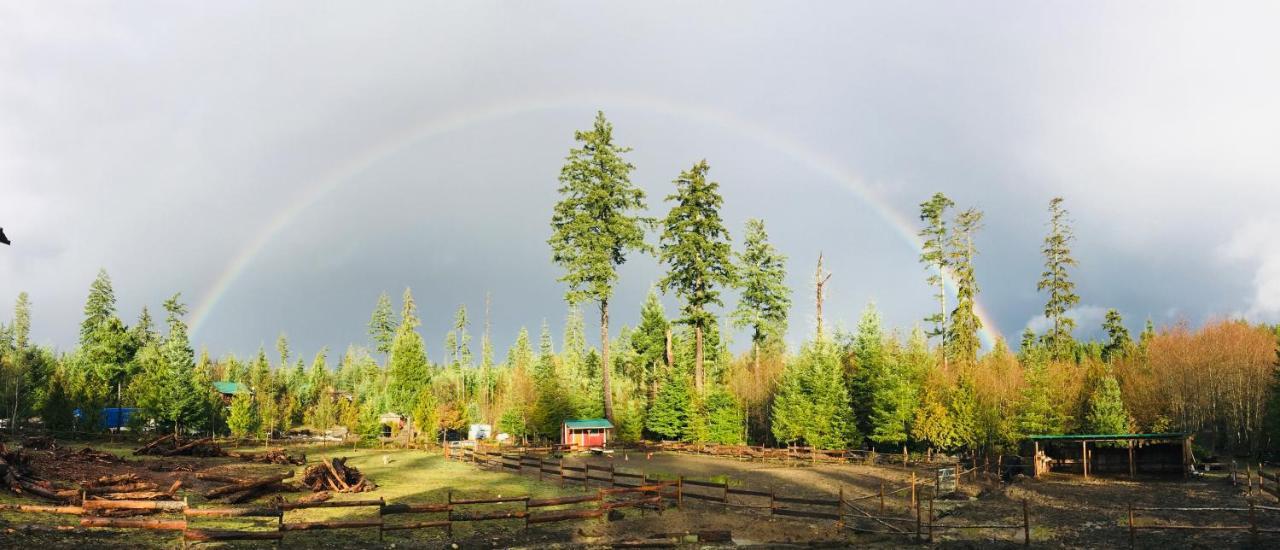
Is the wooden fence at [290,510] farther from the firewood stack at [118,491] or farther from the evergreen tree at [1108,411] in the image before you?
the evergreen tree at [1108,411]

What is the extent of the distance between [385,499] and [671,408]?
34.1m

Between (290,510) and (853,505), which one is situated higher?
(290,510)

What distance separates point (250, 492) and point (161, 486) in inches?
172

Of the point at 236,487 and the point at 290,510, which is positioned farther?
the point at 236,487

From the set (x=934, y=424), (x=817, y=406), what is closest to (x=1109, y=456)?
(x=934, y=424)

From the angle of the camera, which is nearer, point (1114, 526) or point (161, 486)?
point (1114, 526)

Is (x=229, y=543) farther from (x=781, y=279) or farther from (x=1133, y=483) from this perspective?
(x=781, y=279)

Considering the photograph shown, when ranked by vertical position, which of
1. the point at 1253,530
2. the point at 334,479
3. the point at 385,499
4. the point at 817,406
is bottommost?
the point at 385,499

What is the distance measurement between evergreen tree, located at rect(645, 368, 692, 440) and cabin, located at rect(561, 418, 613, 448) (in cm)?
406

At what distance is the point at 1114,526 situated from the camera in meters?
25.0

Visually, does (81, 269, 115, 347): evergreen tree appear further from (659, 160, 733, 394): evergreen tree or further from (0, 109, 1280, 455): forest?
(659, 160, 733, 394): evergreen tree

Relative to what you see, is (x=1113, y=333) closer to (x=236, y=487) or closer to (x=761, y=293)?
(x=761, y=293)

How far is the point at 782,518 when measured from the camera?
2622cm

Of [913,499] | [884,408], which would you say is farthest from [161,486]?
[884,408]
